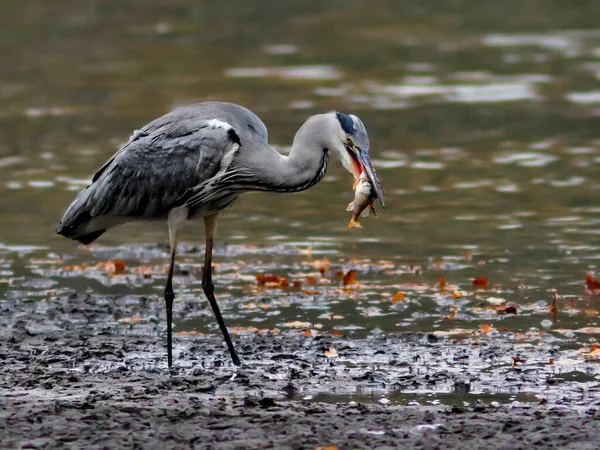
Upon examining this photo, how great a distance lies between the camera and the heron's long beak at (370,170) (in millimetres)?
7508

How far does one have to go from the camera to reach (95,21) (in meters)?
29.8

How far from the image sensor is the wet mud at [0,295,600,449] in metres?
6.39

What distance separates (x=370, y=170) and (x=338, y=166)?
8899mm

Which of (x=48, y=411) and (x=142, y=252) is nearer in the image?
(x=48, y=411)

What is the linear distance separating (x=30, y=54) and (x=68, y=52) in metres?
0.79

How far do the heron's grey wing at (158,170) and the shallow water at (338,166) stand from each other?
106 cm

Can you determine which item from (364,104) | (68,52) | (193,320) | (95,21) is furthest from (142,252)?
(95,21)

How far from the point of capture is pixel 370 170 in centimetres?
761

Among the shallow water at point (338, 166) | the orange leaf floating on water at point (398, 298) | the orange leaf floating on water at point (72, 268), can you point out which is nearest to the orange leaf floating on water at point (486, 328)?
the shallow water at point (338, 166)

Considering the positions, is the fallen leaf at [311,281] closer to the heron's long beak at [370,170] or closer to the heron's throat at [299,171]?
the heron's throat at [299,171]

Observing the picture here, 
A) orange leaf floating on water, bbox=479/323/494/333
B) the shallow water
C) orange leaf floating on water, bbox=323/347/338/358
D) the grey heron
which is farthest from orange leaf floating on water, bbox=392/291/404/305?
the grey heron

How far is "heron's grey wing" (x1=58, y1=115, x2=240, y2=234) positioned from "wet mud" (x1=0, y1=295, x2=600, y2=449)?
97cm

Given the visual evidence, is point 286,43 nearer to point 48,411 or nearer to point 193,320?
point 193,320

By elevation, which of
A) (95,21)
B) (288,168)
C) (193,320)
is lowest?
(193,320)
